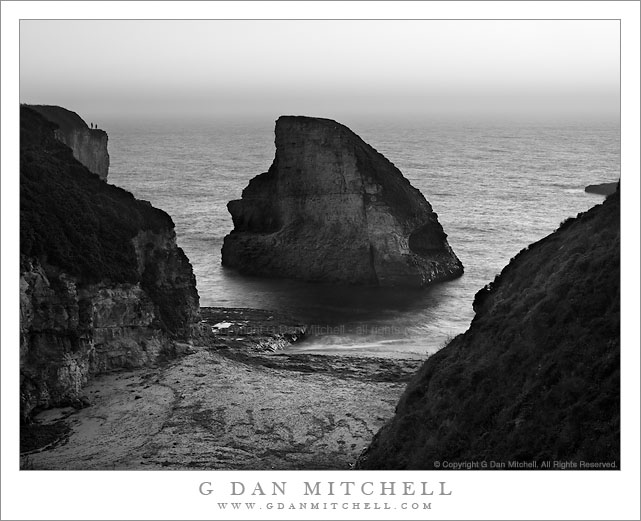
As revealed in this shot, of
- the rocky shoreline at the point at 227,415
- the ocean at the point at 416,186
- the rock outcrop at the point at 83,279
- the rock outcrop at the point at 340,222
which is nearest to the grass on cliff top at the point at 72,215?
the rock outcrop at the point at 83,279

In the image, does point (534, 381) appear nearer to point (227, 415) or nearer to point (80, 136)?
point (227, 415)

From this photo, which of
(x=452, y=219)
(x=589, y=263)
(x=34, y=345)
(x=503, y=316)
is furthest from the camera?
(x=452, y=219)

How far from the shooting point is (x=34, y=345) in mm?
43656

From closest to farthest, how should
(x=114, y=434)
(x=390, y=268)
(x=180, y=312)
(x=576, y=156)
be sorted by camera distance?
1. (x=114, y=434)
2. (x=180, y=312)
3. (x=390, y=268)
4. (x=576, y=156)

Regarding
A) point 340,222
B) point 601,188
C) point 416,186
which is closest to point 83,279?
point 340,222

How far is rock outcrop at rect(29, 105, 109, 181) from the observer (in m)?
71.1

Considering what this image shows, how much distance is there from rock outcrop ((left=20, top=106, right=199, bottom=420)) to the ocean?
29.6 feet

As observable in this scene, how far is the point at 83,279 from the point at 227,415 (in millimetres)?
10338

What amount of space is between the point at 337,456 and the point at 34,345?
14.7 metres

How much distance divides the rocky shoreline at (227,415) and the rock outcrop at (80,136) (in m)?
23.8

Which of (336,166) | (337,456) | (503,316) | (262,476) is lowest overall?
(337,456)

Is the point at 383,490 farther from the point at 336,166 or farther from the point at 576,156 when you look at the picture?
the point at 576,156

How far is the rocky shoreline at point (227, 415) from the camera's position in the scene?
123 ft

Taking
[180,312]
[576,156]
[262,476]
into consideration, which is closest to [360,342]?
[180,312]
